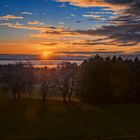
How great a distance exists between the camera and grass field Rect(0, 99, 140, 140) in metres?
39.9

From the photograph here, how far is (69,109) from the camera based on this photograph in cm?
6756

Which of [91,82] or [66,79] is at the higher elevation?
[66,79]

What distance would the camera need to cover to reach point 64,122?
5109 cm

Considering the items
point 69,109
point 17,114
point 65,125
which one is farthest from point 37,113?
point 65,125

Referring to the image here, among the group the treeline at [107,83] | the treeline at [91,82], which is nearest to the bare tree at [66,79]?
the treeline at [91,82]

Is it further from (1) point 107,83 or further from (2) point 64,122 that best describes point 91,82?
(2) point 64,122

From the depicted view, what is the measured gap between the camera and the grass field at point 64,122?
39.9m

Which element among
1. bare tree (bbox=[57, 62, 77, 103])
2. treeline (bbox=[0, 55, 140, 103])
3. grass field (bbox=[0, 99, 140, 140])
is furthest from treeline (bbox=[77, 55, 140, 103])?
grass field (bbox=[0, 99, 140, 140])

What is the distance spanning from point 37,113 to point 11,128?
15842mm

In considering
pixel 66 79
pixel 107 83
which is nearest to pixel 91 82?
pixel 107 83

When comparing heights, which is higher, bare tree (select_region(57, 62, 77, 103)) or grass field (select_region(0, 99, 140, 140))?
bare tree (select_region(57, 62, 77, 103))

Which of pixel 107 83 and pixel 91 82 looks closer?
pixel 91 82

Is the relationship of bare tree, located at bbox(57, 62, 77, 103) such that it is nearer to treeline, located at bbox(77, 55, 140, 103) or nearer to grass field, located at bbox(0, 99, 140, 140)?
treeline, located at bbox(77, 55, 140, 103)

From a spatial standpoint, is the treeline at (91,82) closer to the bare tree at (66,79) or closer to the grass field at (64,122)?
the bare tree at (66,79)
